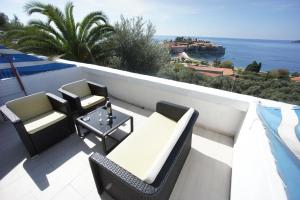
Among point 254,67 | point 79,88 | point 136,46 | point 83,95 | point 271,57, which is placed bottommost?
point 254,67

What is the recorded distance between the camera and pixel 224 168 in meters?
2.11

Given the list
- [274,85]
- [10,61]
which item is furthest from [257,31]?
[10,61]

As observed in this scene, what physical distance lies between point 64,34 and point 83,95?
3.74 metres

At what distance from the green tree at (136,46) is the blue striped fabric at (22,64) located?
335 cm

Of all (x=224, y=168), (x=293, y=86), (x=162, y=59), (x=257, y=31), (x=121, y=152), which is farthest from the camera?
Result: (x=257, y=31)

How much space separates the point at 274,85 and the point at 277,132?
273 inches

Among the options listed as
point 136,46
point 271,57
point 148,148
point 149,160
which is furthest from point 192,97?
point 271,57

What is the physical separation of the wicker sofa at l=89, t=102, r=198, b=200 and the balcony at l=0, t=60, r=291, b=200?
1.39ft

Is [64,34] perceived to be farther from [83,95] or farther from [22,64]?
[83,95]

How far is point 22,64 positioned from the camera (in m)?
3.34

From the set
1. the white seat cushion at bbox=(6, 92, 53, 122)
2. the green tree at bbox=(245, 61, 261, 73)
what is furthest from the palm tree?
the green tree at bbox=(245, 61, 261, 73)

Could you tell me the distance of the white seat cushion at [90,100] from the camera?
2946 mm

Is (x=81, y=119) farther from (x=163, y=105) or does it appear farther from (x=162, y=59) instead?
(x=162, y=59)

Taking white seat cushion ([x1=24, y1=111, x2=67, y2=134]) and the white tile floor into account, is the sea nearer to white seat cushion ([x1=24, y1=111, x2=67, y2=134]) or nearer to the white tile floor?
white seat cushion ([x1=24, y1=111, x2=67, y2=134])
